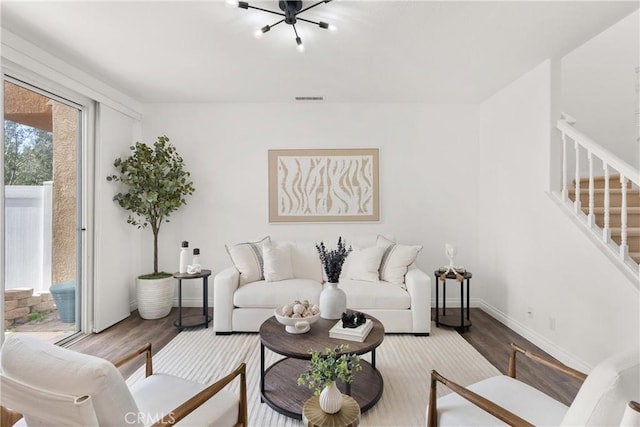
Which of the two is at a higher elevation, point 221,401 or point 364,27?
point 364,27

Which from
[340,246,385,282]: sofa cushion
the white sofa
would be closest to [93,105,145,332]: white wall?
the white sofa

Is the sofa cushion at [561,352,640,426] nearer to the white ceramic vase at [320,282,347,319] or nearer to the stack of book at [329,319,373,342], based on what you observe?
the stack of book at [329,319,373,342]

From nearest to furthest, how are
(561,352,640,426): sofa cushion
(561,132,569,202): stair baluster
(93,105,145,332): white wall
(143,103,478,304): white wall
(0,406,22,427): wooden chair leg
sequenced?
(561,352,640,426): sofa cushion
(0,406,22,427): wooden chair leg
(561,132,569,202): stair baluster
(93,105,145,332): white wall
(143,103,478,304): white wall

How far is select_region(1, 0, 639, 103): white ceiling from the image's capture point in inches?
83.6

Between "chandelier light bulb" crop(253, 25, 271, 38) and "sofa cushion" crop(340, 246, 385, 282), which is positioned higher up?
"chandelier light bulb" crop(253, 25, 271, 38)

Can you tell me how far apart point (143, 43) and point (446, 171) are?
11.9ft

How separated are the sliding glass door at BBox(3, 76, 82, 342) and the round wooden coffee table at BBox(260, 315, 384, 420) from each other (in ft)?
7.29

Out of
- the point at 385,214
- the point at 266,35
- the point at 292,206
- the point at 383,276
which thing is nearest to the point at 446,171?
the point at 385,214

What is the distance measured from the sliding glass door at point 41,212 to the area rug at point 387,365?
1.18 metres

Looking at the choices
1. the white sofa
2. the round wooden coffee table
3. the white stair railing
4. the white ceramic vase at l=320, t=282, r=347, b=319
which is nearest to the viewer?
the round wooden coffee table

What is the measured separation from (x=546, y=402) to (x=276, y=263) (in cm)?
254

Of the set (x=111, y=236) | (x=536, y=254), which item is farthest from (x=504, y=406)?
(x=111, y=236)

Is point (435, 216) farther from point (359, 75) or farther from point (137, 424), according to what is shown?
point (137, 424)

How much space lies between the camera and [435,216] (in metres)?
4.09
